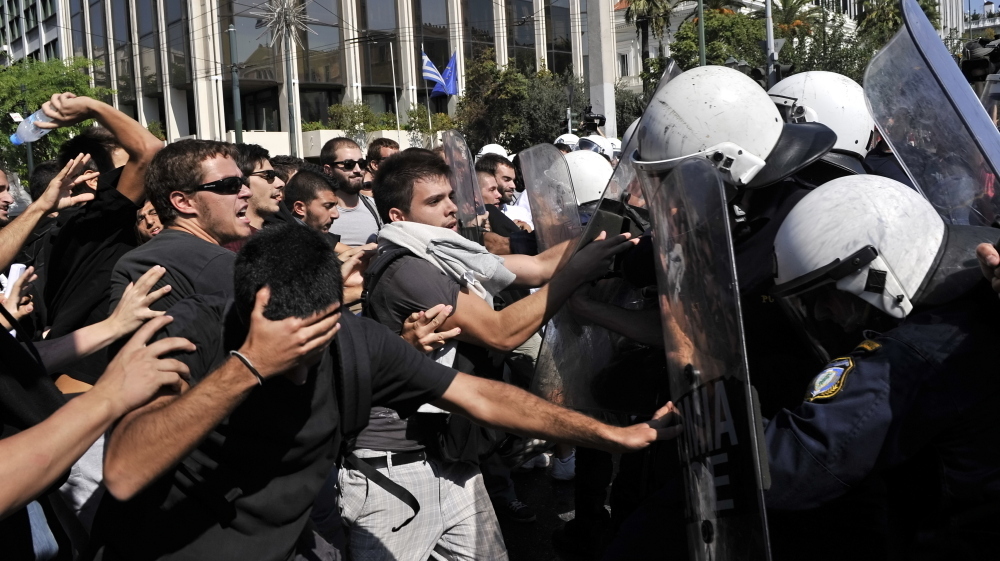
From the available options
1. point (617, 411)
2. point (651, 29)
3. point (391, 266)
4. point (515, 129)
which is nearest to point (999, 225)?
point (617, 411)

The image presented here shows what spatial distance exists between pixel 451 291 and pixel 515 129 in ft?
113

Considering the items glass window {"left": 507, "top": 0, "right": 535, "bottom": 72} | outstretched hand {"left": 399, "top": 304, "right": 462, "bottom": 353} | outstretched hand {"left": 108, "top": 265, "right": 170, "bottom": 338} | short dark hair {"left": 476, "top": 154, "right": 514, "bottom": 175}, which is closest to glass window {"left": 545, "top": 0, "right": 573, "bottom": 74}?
glass window {"left": 507, "top": 0, "right": 535, "bottom": 72}

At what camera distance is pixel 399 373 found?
7.35 ft

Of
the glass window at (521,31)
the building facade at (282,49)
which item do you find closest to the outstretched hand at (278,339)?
the building facade at (282,49)

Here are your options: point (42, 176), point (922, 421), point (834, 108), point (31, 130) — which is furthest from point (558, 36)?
point (922, 421)

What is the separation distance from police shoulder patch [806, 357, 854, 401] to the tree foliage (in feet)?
108

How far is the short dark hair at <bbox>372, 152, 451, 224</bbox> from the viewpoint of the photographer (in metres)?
3.37

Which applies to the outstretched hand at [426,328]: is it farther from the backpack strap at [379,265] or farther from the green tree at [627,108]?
the green tree at [627,108]

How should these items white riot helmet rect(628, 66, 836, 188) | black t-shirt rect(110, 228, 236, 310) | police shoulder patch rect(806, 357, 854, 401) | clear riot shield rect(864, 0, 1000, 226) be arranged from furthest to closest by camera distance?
black t-shirt rect(110, 228, 236, 310), white riot helmet rect(628, 66, 836, 188), clear riot shield rect(864, 0, 1000, 226), police shoulder patch rect(806, 357, 854, 401)

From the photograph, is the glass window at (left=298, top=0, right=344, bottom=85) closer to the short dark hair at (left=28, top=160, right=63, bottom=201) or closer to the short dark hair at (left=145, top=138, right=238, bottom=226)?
the short dark hair at (left=28, top=160, right=63, bottom=201)

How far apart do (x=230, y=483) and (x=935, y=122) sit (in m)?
2.03

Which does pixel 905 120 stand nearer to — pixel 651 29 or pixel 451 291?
pixel 451 291

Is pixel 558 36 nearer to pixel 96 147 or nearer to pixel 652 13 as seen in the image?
pixel 652 13

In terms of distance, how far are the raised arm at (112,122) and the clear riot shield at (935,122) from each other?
2655 mm
